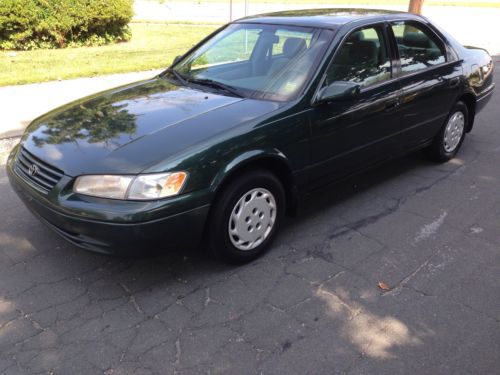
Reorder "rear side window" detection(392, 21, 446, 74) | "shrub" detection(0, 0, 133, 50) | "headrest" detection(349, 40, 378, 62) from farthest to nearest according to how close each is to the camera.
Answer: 1. "shrub" detection(0, 0, 133, 50)
2. "rear side window" detection(392, 21, 446, 74)
3. "headrest" detection(349, 40, 378, 62)

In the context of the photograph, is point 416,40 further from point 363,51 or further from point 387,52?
point 363,51

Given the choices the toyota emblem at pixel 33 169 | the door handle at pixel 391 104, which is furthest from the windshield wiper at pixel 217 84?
the toyota emblem at pixel 33 169

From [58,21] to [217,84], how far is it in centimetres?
887

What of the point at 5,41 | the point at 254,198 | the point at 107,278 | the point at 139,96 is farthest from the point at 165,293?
the point at 5,41

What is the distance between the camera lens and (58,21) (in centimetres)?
1127

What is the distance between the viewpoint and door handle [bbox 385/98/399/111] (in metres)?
4.23

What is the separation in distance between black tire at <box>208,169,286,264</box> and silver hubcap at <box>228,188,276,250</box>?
23 mm

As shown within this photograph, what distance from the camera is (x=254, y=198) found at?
3.39 meters

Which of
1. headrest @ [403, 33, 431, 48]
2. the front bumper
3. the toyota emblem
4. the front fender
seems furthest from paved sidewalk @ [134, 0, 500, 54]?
the front bumper

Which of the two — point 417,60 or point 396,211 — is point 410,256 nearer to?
point 396,211

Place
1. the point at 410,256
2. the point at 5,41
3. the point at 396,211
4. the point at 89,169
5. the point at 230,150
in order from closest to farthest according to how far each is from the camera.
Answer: the point at 89,169, the point at 230,150, the point at 410,256, the point at 396,211, the point at 5,41

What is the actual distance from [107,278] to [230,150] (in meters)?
1.21

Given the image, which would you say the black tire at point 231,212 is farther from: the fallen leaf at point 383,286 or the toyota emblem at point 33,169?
the toyota emblem at point 33,169

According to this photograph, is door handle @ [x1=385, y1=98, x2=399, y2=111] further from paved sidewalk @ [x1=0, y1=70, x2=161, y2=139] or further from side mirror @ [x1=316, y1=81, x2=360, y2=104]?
paved sidewalk @ [x1=0, y1=70, x2=161, y2=139]
